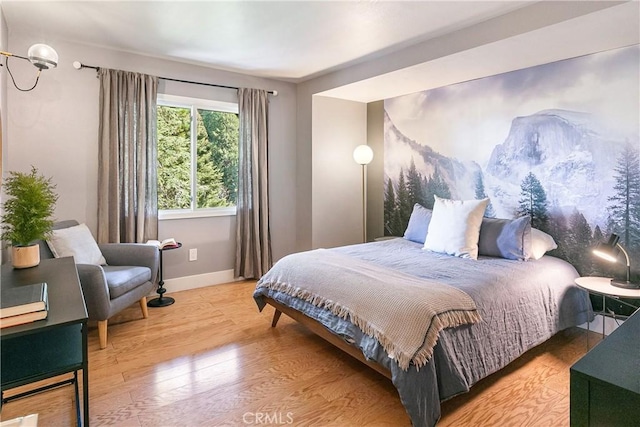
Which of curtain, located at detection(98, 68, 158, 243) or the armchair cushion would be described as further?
curtain, located at detection(98, 68, 158, 243)

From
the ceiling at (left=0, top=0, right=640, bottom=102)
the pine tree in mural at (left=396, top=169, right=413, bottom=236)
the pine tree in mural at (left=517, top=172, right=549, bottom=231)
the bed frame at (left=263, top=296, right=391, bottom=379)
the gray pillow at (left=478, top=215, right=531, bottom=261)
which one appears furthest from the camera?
the pine tree in mural at (left=396, top=169, right=413, bottom=236)

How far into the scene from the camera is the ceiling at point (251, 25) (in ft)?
8.04

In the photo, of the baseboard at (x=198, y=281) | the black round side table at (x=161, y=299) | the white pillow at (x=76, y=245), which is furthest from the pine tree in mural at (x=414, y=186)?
the white pillow at (x=76, y=245)

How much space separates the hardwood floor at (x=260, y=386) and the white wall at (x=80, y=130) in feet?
3.87

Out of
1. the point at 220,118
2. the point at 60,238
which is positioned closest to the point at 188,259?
the point at 60,238

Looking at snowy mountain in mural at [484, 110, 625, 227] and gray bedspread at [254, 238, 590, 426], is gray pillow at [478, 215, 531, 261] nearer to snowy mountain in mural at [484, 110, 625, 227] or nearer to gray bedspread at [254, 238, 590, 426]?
gray bedspread at [254, 238, 590, 426]

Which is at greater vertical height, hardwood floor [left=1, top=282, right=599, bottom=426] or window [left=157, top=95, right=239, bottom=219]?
window [left=157, top=95, right=239, bottom=219]

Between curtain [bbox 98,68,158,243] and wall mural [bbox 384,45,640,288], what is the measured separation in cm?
286

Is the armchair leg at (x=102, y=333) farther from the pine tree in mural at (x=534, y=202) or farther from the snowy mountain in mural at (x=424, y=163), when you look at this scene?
the pine tree in mural at (x=534, y=202)

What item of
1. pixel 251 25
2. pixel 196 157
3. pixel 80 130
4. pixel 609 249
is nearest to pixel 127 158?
pixel 80 130

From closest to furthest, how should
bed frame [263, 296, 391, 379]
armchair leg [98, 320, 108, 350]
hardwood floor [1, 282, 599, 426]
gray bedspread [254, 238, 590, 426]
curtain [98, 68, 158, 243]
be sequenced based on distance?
1. gray bedspread [254, 238, 590, 426]
2. hardwood floor [1, 282, 599, 426]
3. bed frame [263, 296, 391, 379]
4. armchair leg [98, 320, 108, 350]
5. curtain [98, 68, 158, 243]

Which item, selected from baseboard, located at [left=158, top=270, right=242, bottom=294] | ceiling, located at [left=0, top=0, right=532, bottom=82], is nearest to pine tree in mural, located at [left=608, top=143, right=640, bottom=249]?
ceiling, located at [left=0, top=0, right=532, bottom=82]

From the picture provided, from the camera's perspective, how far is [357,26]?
2.77 meters

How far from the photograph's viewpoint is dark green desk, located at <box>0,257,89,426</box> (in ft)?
4.11
